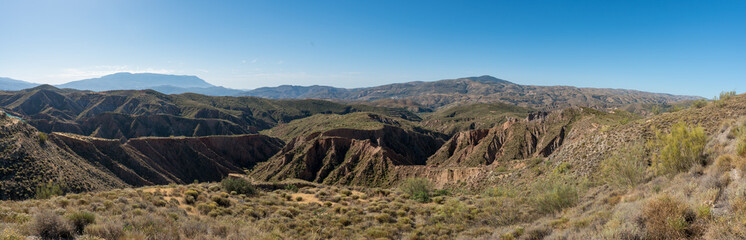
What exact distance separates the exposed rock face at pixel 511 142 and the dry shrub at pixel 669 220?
219ft

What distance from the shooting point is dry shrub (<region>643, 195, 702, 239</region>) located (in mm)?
7172

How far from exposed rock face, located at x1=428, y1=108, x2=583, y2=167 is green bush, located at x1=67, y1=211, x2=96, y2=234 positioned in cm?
7214

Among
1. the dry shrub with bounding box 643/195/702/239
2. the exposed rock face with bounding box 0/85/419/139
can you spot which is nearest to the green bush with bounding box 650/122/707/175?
the dry shrub with bounding box 643/195/702/239

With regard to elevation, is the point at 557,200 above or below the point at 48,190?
above

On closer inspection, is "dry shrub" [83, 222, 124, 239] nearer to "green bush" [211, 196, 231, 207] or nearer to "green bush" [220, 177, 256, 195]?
"green bush" [211, 196, 231, 207]

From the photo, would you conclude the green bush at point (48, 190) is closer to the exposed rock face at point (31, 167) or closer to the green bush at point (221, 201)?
the exposed rock face at point (31, 167)

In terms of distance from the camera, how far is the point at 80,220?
364 inches

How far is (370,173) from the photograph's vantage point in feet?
203

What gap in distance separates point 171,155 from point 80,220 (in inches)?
3251

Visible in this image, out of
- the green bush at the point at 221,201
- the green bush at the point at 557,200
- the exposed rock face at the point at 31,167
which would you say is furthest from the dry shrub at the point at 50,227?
the exposed rock face at the point at 31,167

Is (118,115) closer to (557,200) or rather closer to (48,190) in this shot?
(48,190)

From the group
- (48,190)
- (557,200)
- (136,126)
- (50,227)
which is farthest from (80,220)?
(136,126)

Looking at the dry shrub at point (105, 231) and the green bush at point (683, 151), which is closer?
the dry shrub at point (105, 231)

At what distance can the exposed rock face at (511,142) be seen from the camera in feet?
239
